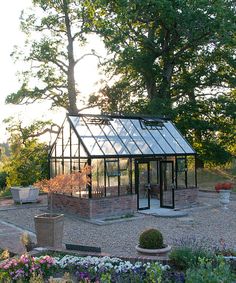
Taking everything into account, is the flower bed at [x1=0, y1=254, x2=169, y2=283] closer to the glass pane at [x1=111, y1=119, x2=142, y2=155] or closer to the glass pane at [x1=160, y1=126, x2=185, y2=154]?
the glass pane at [x1=111, y1=119, x2=142, y2=155]

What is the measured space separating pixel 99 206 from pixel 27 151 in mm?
11357

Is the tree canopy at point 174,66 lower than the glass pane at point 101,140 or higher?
higher

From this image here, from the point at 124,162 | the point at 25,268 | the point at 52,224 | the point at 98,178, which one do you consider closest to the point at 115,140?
the point at 124,162

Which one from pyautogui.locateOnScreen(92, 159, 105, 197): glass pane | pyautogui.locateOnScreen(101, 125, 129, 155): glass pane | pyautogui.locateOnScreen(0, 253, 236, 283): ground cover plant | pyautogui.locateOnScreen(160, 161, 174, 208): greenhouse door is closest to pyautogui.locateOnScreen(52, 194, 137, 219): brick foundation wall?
pyautogui.locateOnScreen(92, 159, 105, 197): glass pane

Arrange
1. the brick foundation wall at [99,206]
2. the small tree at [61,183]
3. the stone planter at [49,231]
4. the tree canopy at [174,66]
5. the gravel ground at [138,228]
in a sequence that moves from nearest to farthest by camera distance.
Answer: the stone planter at [49,231]
the small tree at [61,183]
the gravel ground at [138,228]
the brick foundation wall at [99,206]
the tree canopy at [174,66]

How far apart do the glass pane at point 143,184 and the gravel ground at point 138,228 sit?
5.13 ft

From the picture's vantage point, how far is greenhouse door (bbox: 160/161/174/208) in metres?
17.0

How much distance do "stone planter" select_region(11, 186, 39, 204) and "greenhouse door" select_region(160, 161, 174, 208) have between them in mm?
6325

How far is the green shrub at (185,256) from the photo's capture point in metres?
6.93

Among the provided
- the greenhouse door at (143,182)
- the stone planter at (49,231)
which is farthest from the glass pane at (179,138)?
the stone planter at (49,231)

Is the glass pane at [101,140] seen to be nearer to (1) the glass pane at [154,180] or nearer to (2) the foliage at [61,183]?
(1) the glass pane at [154,180]

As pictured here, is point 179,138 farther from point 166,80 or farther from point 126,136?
point 166,80

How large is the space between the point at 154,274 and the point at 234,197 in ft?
53.2

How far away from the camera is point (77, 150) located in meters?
15.8
